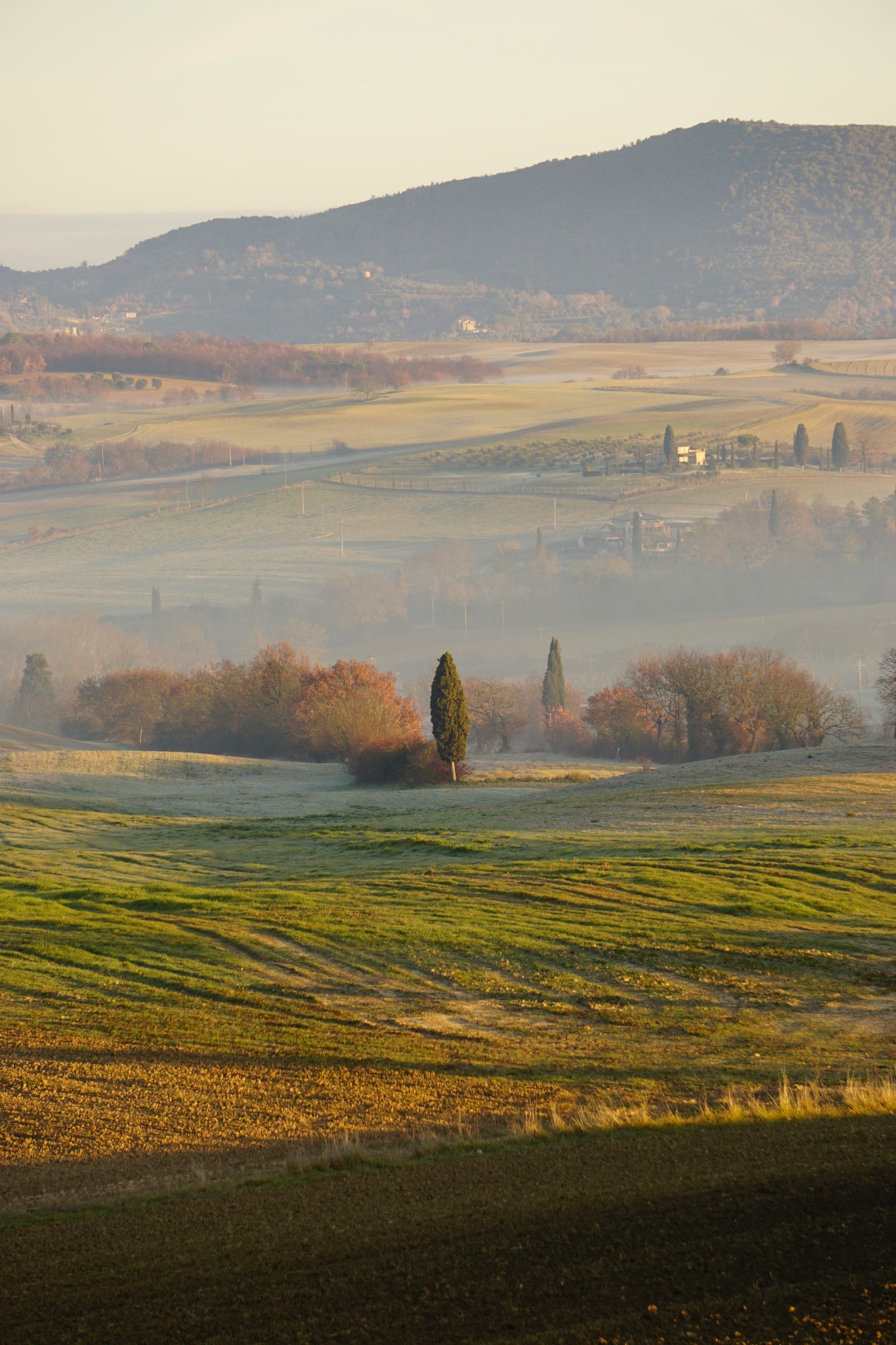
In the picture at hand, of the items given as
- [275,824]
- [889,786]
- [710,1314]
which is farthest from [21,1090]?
[889,786]

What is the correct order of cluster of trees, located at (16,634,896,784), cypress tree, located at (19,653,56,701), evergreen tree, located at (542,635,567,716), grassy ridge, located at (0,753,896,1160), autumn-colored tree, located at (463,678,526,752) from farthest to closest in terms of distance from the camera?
1. cypress tree, located at (19,653,56,701)
2. evergreen tree, located at (542,635,567,716)
3. autumn-colored tree, located at (463,678,526,752)
4. cluster of trees, located at (16,634,896,784)
5. grassy ridge, located at (0,753,896,1160)

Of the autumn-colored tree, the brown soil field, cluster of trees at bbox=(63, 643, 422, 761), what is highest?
the brown soil field

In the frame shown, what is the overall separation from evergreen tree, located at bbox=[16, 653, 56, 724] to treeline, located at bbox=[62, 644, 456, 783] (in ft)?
39.6

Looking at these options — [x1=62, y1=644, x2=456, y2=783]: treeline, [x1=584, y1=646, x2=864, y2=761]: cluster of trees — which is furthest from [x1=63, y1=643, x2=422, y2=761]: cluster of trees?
[x1=584, y1=646, x2=864, y2=761]: cluster of trees

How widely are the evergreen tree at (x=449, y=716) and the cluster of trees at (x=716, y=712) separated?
28.0 m

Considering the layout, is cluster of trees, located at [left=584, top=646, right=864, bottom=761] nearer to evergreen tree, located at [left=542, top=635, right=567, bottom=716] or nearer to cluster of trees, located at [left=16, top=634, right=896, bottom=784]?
cluster of trees, located at [left=16, top=634, right=896, bottom=784]

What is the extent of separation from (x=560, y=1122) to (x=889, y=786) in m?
36.6

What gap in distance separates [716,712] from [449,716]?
30302 millimetres

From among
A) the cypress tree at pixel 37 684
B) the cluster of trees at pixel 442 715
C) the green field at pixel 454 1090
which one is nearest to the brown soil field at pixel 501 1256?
the green field at pixel 454 1090

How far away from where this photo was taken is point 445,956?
2298cm

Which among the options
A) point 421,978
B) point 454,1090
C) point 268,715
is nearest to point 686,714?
point 268,715

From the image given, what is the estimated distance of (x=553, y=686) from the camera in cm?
11612

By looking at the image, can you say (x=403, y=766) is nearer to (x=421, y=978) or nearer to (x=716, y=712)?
(x=716, y=712)

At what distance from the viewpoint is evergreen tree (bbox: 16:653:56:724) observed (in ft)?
424
